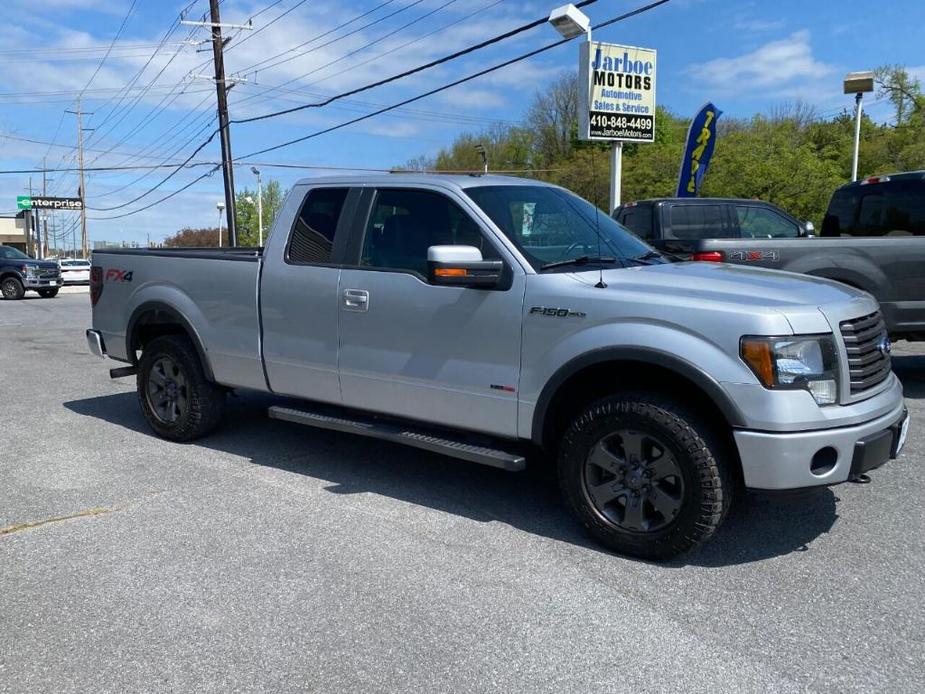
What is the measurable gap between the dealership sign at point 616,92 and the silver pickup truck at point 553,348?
13310 millimetres

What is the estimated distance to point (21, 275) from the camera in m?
26.5

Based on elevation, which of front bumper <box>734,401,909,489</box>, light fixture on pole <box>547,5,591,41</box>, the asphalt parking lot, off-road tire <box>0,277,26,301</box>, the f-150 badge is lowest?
the asphalt parking lot

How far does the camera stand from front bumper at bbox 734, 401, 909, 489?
11.8ft

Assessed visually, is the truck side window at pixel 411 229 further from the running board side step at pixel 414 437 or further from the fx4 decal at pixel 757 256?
the fx4 decal at pixel 757 256

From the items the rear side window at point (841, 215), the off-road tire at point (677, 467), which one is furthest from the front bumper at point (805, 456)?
the rear side window at point (841, 215)

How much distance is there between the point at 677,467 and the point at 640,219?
7.32 m

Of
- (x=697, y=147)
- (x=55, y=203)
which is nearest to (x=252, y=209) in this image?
(x=55, y=203)

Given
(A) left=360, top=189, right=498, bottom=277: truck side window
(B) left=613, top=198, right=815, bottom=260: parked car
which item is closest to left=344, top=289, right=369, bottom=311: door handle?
(A) left=360, top=189, right=498, bottom=277: truck side window

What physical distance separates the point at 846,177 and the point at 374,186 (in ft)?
111

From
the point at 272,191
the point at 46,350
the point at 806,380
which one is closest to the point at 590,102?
the point at 46,350

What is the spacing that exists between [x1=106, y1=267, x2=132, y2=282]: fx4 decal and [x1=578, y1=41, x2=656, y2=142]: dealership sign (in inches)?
513

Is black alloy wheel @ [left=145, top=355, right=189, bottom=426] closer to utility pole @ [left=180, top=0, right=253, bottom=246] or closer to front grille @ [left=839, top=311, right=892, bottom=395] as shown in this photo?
front grille @ [left=839, top=311, right=892, bottom=395]

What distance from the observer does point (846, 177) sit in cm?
3403

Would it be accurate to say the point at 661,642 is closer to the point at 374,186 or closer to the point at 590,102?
the point at 374,186
